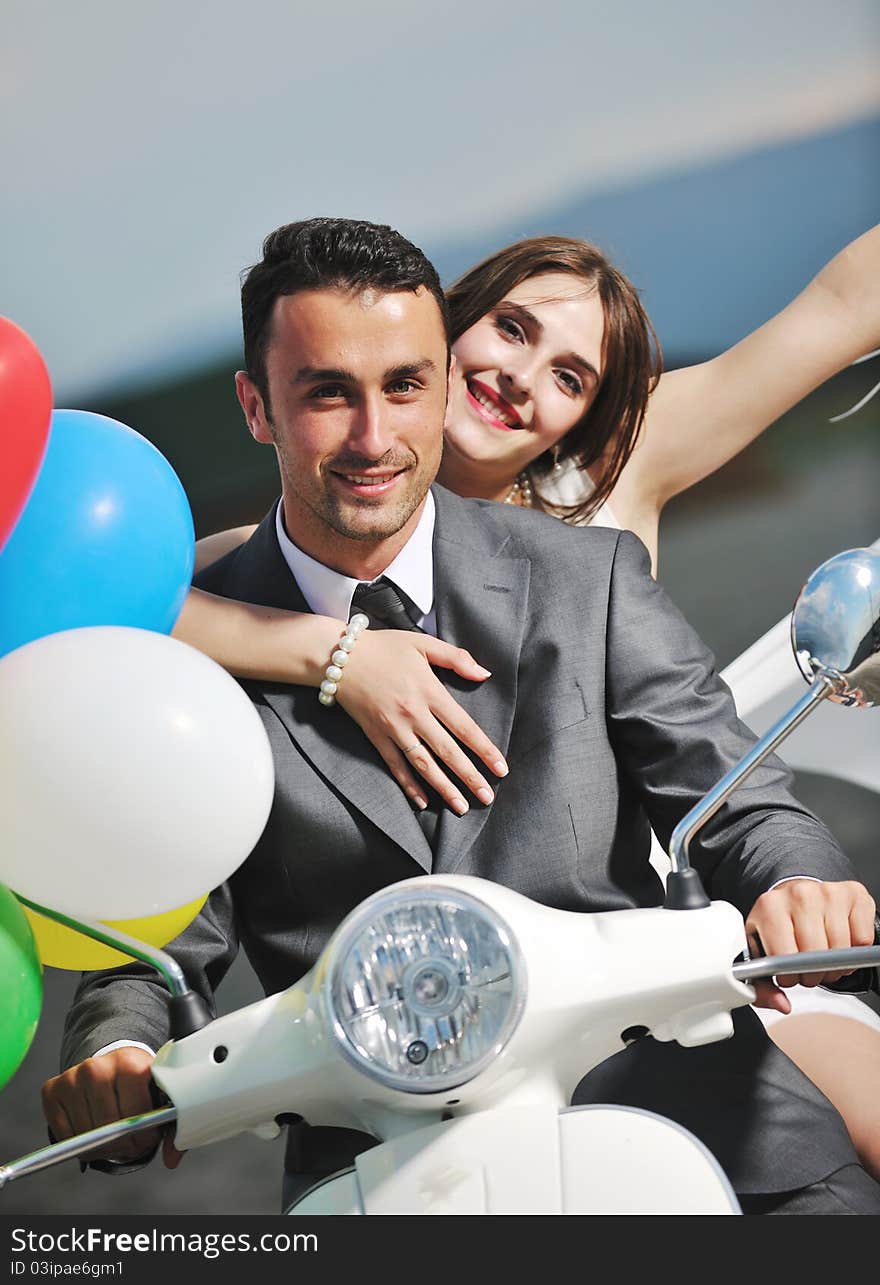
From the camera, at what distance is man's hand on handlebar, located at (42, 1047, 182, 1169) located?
1.11 metres

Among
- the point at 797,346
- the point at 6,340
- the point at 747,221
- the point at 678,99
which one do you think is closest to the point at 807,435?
the point at 797,346

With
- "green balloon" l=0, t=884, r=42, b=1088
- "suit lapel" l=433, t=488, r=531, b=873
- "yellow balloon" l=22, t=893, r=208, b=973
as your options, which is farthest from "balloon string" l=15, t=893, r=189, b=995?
"suit lapel" l=433, t=488, r=531, b=873

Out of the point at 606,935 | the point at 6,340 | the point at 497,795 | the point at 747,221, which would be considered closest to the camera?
the point at 606,935

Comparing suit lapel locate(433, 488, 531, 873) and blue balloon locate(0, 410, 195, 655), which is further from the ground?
blue balloon locate(0, 410, 195, 655)

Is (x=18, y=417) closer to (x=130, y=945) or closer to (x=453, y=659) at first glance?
(x=130, y=945)

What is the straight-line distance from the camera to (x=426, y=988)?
926 mm

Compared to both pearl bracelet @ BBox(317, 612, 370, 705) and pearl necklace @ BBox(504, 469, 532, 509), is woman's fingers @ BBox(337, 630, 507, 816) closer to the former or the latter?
pearl bracelet @ BBox(317, 612, 370, 705)

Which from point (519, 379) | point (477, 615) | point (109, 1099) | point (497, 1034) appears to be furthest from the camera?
point (519, 379)

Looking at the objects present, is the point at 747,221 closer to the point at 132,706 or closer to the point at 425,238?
the point at 425,238

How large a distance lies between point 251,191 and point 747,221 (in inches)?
32.4

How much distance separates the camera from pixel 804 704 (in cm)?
103

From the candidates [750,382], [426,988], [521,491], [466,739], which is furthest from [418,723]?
[750,382]

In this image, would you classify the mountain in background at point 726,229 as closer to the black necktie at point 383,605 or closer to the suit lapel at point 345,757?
the black necktie at point 383,605

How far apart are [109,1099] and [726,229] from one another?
174 centimetres
